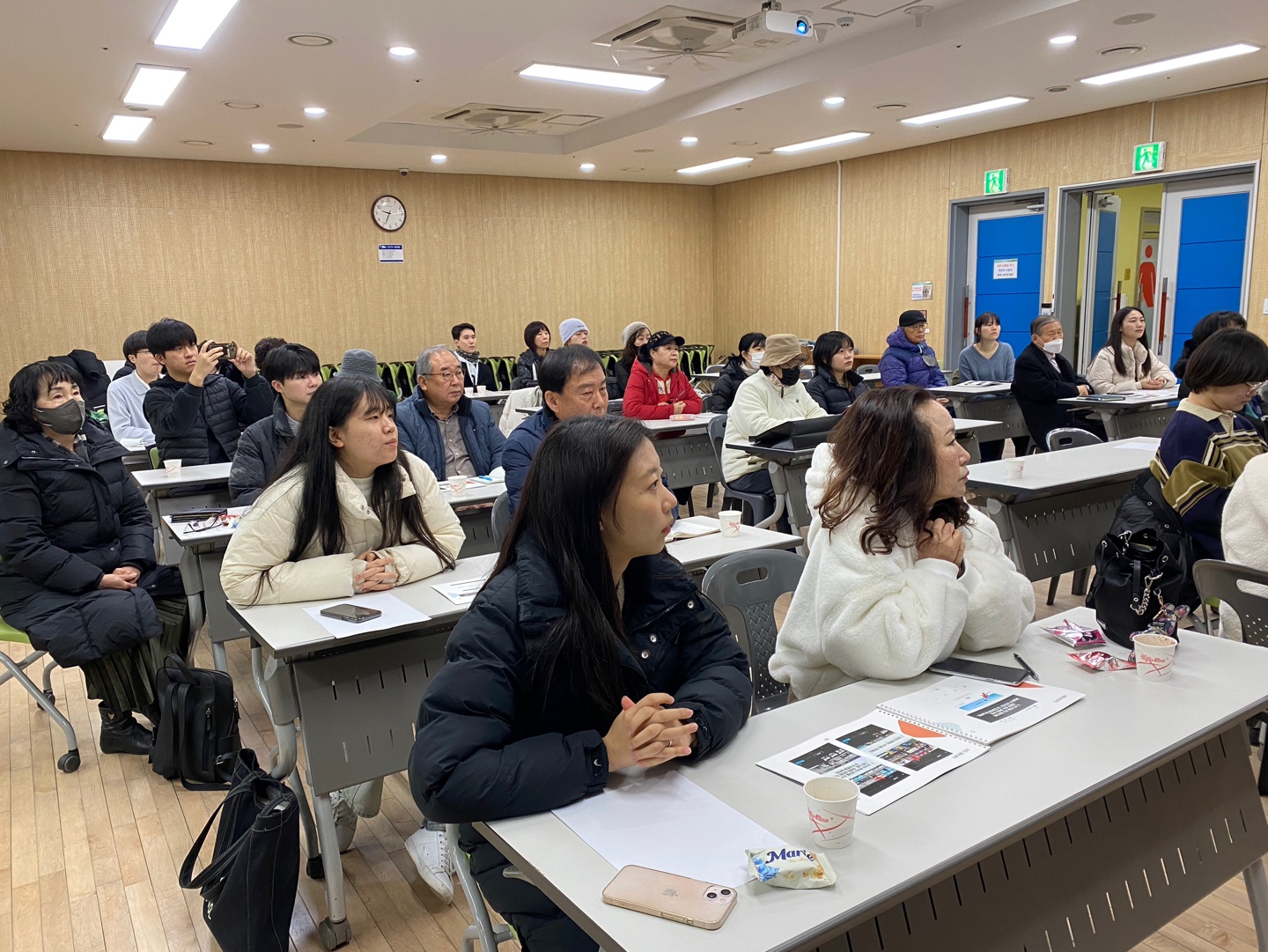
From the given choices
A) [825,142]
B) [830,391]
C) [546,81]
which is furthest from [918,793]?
[825,142]

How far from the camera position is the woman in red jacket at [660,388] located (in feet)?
21.5

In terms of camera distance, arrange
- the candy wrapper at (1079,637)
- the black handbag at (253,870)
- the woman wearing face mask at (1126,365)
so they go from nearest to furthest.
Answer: the candy wrapper at (1079,637) < the black handbag at (253,870) < the woman wearing face mask at (1126,365)

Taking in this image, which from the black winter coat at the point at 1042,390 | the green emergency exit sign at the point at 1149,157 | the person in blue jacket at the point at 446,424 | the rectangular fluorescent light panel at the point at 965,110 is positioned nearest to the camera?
the person in blue jacket at the point at 446,424

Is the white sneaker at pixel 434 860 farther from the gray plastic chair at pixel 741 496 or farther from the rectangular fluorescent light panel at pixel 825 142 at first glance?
the rectangular fluorescent light panel at pixel 825 142

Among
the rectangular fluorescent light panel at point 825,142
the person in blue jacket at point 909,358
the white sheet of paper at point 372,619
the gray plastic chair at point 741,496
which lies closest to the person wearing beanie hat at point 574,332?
the gray plastic chair at point 741,496

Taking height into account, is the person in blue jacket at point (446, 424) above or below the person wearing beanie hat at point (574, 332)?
below

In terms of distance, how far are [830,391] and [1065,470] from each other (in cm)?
214

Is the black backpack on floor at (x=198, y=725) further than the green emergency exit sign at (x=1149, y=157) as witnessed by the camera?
No

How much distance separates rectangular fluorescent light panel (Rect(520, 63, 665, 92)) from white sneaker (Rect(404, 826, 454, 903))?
6.16 meters

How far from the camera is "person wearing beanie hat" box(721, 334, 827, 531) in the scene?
540 cm

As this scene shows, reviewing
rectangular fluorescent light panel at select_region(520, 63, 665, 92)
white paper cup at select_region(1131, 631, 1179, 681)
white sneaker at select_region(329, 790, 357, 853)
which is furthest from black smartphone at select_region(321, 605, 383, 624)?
rectangular fluorescent light panel at select_region(520, 63, 665, 92)

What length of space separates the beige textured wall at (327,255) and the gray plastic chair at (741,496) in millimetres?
7334

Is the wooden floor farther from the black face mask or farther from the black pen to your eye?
the black face mask

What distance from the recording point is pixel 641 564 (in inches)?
69.2
